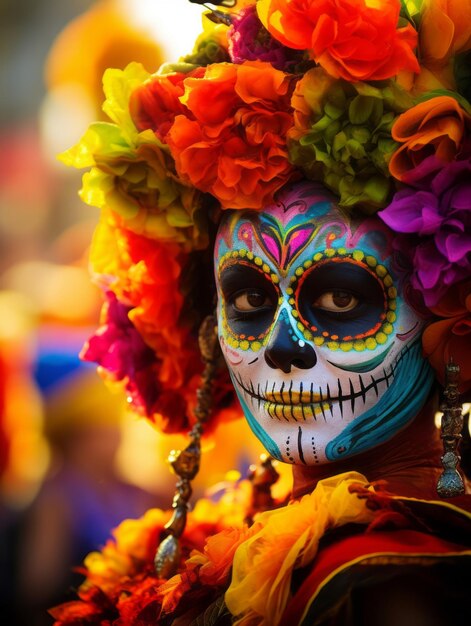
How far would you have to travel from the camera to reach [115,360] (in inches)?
127

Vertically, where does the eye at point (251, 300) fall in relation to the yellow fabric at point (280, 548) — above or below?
above

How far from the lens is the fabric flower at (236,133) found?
2459mm

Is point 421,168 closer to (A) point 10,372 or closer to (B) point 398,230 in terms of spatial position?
(B) point 398,230

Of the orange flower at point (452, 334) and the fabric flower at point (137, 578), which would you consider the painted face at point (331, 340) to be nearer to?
the orange flower at point (452, 334)

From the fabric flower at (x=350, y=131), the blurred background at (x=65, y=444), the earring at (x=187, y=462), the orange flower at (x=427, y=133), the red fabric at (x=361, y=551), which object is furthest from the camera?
the blurred background at (x=65, y=444)

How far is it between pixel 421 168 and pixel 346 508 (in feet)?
2.73

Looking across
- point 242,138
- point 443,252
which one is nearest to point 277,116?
point 242,138

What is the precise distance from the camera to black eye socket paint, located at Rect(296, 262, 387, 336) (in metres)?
2.42

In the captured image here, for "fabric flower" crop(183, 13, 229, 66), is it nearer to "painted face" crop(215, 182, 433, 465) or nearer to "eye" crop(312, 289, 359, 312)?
"painted face" crop(215, 182, 433, 465)

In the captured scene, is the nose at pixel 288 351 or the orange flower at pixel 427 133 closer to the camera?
the orange flower at pixel 427 133

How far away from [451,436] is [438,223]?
54 centimetres

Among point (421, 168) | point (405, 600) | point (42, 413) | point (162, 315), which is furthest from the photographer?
point (42, 413)

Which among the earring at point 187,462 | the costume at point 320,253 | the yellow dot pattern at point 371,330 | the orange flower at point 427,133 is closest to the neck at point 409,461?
the costume at point 320,253

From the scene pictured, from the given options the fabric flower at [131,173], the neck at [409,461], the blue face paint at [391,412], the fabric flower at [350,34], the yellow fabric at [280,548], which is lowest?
the yellow fabric at [280,548]
